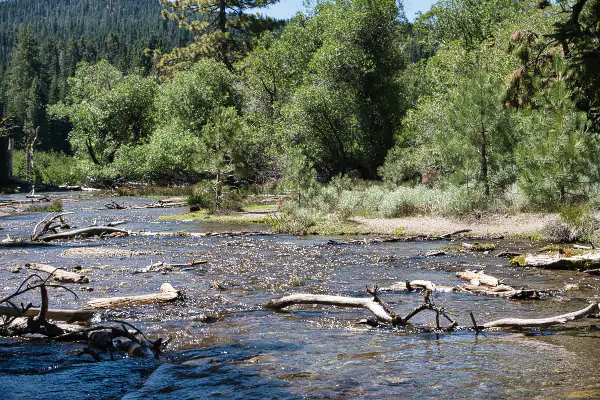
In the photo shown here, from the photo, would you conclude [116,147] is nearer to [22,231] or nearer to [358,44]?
[358,44]

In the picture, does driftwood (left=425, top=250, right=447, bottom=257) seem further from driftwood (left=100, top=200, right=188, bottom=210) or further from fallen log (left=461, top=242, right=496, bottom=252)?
driftwood (left=100, top=200, right=188, bottom=210)

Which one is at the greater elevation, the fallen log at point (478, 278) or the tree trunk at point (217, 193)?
the tree trunk at point (217, 193)

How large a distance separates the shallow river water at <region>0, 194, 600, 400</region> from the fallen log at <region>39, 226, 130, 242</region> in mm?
5364

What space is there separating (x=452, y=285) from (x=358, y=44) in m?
33.9

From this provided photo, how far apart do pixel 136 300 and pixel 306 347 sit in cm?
361

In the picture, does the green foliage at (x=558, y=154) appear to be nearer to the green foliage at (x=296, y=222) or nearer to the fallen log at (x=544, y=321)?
the green foliage at (x=296, y=222)

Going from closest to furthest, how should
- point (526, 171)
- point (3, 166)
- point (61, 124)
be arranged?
point (526, 171) < point (3, 166) < point (61, 124)

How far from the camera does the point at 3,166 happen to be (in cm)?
3120

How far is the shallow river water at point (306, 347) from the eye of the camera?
20.2 feet

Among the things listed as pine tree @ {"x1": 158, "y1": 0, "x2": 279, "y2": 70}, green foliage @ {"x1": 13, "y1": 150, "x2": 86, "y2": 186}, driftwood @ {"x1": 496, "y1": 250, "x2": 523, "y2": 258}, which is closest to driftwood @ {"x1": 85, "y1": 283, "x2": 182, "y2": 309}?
driftwood @ {"x1": 496, "y1": 250, "x2": 523, "y2": 258}

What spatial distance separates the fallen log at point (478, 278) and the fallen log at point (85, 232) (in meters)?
12.8

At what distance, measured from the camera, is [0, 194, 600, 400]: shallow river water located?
6168 millimetres

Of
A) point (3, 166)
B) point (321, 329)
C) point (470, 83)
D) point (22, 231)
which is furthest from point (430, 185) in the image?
point (321, 329)

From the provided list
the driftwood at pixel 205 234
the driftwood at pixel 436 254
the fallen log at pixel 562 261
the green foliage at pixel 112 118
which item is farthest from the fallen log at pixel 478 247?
the green foliage at pixel 112 118
